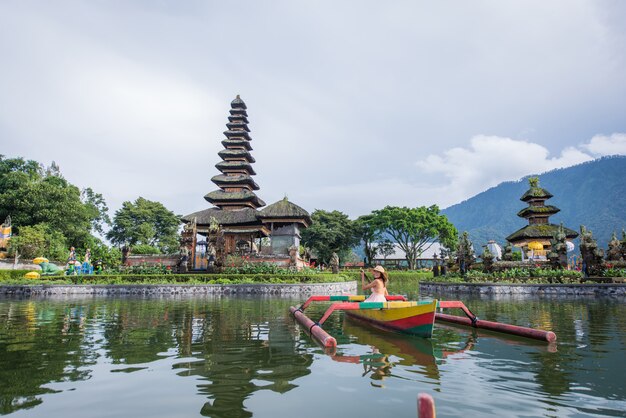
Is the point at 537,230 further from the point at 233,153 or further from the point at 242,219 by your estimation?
the point at 233,153

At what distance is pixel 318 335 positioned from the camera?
834 centimetres

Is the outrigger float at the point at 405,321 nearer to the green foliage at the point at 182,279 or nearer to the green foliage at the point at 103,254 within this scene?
the green foliage at the point at 182,279

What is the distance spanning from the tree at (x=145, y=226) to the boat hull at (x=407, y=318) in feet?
179

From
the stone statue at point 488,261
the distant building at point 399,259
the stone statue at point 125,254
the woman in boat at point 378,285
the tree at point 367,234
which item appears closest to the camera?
the woman in boat at point 378,285

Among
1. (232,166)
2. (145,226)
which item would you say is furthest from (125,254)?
(145,226)

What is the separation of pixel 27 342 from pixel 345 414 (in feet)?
25.1

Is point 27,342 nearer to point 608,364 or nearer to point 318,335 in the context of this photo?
point 318,335

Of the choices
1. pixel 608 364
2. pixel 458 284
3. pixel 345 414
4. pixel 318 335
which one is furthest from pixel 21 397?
pixel 458 284

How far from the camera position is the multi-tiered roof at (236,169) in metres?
42.9

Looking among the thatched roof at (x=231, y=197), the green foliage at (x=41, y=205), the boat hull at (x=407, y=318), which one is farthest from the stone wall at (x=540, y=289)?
the green foliage at (x=41, y=205)

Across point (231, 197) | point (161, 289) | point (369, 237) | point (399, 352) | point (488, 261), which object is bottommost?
point (399, 352)

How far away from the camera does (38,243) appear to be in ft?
129

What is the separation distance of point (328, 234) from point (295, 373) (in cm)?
5095

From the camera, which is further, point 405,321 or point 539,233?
point 539,233
